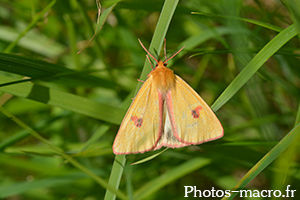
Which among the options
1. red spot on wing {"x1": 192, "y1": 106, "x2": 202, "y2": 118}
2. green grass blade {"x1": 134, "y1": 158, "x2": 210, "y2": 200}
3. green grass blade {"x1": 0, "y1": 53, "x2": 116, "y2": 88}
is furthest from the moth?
green grass blade {"x1": 134, "y1": 158, "x2": 210, "y2": 200}

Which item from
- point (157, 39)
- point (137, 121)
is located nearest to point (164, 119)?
point (137, 121)

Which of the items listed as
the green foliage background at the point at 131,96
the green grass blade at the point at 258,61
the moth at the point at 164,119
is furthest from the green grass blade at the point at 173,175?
the green grass blade at the point at 258,61

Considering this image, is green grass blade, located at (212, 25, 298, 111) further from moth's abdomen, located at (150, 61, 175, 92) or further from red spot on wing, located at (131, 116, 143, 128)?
red spot on wing, located at (131, 116, 143, 128)

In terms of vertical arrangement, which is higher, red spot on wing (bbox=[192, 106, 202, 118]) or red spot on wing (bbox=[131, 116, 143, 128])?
red spot on wing (bbox=[192, 106, 202, 118])

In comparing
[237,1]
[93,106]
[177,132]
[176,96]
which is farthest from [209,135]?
[237,1]

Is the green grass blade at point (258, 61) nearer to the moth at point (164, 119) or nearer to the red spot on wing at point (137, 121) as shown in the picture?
the moth at point (164, 119)

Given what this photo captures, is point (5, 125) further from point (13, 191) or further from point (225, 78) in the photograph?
point (225, 78)
